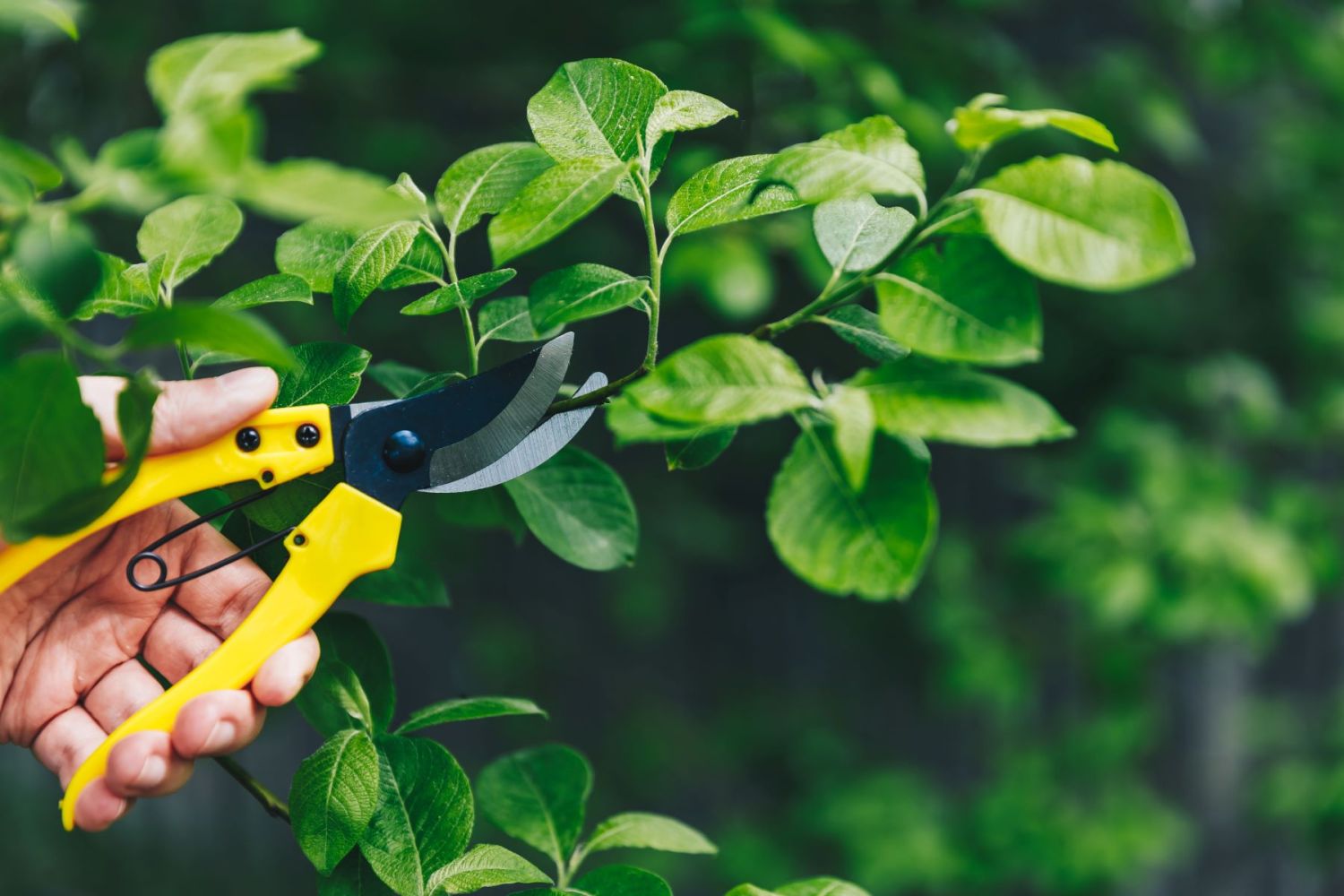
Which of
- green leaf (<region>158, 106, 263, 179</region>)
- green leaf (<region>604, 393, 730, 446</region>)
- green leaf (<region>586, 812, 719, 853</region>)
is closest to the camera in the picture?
green leaf (<region>158, 106, 263, 179</region>)

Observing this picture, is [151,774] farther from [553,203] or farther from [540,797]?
[553,203]

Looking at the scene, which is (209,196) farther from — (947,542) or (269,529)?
(947,542)

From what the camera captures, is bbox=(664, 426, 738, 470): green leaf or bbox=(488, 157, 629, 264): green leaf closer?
bbox=(488, 157, 629, 264): green leaf

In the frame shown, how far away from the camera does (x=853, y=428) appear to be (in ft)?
1.53

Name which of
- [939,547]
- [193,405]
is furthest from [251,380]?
[939,547]

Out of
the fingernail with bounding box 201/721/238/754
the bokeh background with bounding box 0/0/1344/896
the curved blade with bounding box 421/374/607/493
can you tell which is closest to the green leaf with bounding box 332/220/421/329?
the curved blade with bounding box 421/374/607/493

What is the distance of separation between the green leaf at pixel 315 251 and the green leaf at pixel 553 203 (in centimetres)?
18

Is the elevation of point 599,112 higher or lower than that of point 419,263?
higher

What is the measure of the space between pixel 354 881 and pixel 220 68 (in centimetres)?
45

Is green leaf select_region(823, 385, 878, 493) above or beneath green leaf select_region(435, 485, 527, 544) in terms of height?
above

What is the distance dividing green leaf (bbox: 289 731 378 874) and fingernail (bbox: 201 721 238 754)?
0.14ft

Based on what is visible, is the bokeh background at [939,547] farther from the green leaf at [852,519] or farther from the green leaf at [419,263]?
the green leaf at [852,519]

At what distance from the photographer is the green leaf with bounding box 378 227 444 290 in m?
0.65

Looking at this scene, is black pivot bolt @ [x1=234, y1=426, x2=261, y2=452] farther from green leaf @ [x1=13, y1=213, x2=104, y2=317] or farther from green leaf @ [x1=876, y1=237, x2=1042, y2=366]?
green leaf @ [x1=876, y1=237, x2=1042, y2=366]
